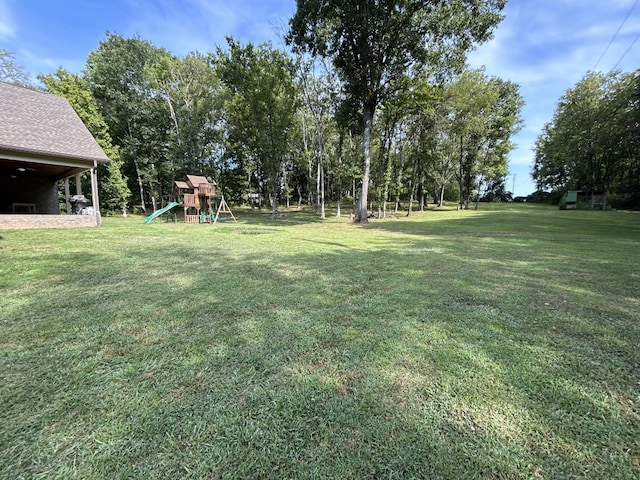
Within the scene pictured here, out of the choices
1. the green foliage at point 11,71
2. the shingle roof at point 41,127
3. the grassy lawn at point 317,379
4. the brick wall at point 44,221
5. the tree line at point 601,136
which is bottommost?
the grassy lawn at point 317,379

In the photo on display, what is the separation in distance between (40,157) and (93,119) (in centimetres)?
1100

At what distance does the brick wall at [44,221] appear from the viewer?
998 centimetres

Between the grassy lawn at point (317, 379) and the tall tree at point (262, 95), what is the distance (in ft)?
56.4

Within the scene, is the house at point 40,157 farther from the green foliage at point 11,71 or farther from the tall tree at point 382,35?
the green foliage at point 11,71

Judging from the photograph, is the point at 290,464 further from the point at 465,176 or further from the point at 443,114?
the point at 465,176

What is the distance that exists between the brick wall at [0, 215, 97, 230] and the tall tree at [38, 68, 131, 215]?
9.26m

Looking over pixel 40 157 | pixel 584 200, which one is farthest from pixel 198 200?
pixel 584 200

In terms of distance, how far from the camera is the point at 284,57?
1819 centimetres

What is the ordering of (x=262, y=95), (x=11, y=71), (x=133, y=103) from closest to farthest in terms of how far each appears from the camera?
(x=262, y=95), (x=11, y=71), (x=133, y=103)

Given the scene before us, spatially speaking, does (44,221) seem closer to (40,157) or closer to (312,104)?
(40,157)

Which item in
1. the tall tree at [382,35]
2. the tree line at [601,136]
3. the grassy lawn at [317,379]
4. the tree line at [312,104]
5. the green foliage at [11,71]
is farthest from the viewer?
the tree line at [601,136]

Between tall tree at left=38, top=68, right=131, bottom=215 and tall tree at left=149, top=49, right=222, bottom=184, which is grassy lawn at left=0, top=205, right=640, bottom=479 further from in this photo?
tall tree at left=149, top=49, right=222, bottom=184

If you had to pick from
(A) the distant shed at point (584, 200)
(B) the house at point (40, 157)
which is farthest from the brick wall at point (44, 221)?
(A) the distant shed at point (584, 200)

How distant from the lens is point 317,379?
6.51 ft
